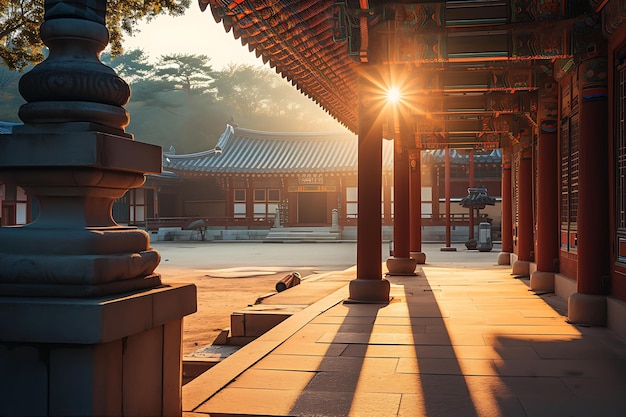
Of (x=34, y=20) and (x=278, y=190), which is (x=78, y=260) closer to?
(x=34, y=20)

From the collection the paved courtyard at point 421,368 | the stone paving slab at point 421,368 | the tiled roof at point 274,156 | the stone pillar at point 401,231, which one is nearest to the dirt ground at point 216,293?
the paved courtyard at point 421,368

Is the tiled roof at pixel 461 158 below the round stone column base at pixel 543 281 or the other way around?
the other way around

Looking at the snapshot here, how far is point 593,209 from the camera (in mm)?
6785

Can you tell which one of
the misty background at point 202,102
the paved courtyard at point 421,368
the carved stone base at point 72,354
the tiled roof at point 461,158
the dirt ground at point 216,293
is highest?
the misty background at point 202,102

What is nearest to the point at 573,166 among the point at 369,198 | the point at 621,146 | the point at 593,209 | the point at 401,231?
the point at 593,209

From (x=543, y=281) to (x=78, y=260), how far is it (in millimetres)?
8781

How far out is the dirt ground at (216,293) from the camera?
8734mm

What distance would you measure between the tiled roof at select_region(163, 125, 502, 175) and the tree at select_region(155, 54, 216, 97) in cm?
2596

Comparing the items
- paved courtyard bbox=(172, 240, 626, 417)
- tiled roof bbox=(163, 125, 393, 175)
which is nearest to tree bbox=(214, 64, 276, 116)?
tiled roof bbox=(163, 125, 393, 175)

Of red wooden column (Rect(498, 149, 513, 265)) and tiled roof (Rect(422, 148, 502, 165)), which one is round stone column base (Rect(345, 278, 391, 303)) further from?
tiled roof (Rect(422, 148, 502, 165))

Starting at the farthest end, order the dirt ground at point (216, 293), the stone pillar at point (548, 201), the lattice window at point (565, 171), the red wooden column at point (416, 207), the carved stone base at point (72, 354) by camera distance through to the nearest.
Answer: the red wooden column at point (416, 207), the stone pillar at point (548, 201), the lattice window at point (565, 171), the dirt ground at point (216, 293), the carved stone base at point (72, 354)

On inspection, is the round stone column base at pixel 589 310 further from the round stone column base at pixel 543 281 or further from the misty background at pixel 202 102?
the misty background at pixel 202 102

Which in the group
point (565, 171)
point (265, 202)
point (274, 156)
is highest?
point (274, 156)

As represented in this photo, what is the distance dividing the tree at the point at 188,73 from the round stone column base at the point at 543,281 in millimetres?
62695
